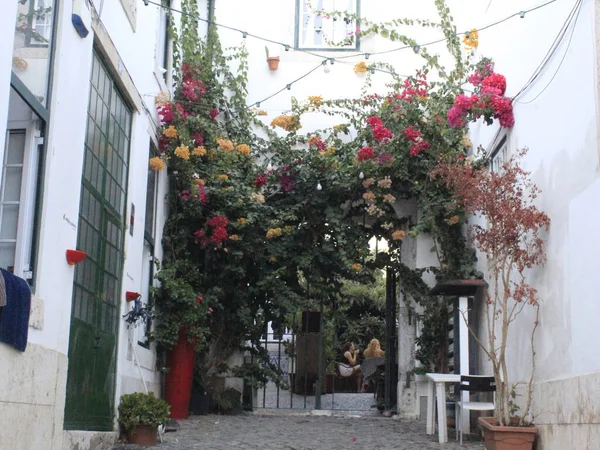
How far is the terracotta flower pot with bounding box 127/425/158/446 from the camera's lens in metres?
8.53

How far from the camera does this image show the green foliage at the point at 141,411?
28.0 feet

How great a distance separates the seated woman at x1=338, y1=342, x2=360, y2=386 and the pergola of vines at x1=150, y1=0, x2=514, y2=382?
4.38 m

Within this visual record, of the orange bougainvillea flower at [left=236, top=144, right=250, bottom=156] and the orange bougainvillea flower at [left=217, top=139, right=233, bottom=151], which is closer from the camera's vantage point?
the orange bougainvillea flower at [left=217, top=139, right=233, bottom=151]

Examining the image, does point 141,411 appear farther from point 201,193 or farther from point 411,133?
point 411,133

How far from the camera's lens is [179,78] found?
39.4 ft

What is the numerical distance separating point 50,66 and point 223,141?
5.06 meters

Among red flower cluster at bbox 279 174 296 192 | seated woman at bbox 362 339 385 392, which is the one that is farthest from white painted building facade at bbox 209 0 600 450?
seated woman at bbox 362 339 385 392

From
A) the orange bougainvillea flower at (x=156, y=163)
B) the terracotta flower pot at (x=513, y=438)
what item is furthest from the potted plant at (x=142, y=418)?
the terracotta flower pot at (x=513, y=438)

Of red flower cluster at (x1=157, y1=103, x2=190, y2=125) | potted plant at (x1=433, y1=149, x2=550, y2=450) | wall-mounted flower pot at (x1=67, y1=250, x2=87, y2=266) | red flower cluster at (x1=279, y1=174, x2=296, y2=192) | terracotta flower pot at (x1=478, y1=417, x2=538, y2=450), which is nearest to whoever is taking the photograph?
wall-mounted flower pot at (x1=67, y1=250, x2=87, y2=266)

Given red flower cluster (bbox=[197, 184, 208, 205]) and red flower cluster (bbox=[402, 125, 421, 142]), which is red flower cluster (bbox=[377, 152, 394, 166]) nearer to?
red flower cluster (bbox=[402, 125, 421, 142])

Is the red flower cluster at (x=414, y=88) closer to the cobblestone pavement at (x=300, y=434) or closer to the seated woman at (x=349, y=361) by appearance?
the cobblestone pavement at (x=300, y=434)

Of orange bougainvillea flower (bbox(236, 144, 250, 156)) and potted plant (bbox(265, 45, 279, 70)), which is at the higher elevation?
potted plant (bbox(265, 45, 279, 70))

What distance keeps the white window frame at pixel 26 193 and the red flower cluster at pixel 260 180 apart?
18.3 feet

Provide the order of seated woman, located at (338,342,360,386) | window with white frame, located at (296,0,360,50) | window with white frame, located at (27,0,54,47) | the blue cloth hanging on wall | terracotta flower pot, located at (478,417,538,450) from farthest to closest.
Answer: seated woman, located at (338,342,360,386) → window with white frame, located at (296,0,360,50) → terracotta flower pot, located at (478,417,538,450) → window with white frame, located at (27,0,54,47) → the blue cloth hanging on wall
